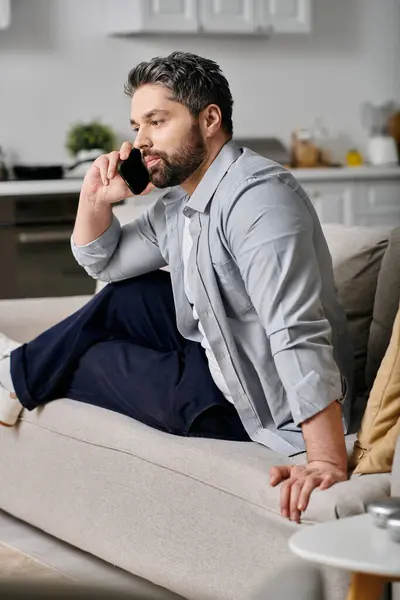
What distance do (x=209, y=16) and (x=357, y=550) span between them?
4283 mm

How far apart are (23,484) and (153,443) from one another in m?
0.59

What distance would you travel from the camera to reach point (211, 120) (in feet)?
7.41

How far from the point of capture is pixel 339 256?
2521 millimetres

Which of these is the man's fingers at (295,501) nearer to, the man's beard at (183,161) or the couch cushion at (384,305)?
the couch cushion at (384,305)

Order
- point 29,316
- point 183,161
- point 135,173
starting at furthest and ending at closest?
point 29,316 → point 135,173 → point 183,161

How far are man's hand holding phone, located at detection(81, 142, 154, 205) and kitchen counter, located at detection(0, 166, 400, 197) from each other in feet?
7.60

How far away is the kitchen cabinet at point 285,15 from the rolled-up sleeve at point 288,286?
11.7ft

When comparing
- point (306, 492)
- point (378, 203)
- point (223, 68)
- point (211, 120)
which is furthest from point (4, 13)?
point (306, 492)

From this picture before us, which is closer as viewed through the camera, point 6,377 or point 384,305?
point 384,305

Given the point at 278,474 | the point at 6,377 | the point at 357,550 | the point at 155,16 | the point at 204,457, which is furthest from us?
the point at 155,16

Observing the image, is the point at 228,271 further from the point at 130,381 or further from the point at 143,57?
the point at 143,57

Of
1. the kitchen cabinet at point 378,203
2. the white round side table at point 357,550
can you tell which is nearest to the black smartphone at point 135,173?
the white round side table at point 357,550

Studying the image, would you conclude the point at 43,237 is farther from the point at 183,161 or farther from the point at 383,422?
the point at 383,422

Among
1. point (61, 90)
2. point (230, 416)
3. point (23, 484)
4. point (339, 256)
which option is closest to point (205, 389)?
point (230, 416)
